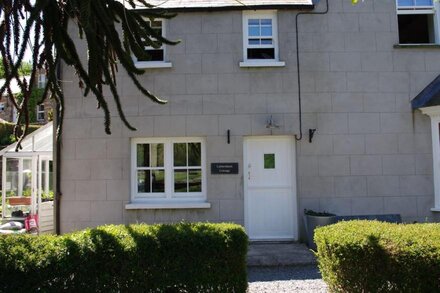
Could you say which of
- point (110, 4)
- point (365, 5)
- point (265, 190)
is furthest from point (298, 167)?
point (110, 4)

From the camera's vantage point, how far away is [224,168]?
31.0 ft

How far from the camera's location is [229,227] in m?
5.18

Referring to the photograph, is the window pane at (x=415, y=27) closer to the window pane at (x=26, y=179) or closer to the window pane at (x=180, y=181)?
the window pane at (x=180, y=181)

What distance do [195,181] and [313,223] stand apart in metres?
2.64

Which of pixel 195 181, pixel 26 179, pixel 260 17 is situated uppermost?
pixel 260 17

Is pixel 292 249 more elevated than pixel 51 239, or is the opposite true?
pixel 51 239

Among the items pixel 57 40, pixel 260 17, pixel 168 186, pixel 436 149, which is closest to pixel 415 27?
pixel 436 149

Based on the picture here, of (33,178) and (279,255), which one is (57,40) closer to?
(279,255)

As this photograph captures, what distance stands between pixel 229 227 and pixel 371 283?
1.63 meters

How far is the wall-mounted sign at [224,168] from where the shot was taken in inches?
372

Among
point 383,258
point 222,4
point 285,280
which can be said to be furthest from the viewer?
point 222,4

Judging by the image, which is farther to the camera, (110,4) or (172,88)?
(172,88)

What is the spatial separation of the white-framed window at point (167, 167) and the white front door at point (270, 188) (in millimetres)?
1063

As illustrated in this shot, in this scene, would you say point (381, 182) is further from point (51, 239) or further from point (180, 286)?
point (51, 239)
